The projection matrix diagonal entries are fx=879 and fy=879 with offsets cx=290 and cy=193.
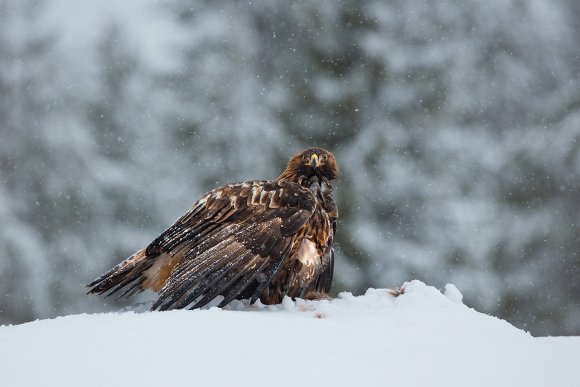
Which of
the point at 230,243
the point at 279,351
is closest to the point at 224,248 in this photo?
the point at 230,243

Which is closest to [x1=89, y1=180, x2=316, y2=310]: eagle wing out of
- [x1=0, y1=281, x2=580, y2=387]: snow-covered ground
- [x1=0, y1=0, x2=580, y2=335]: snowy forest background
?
[x1=0, y1=281, x2=580, y2=387]: snow-covered ground

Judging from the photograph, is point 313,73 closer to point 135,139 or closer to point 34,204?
point 135,139

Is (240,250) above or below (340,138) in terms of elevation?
below

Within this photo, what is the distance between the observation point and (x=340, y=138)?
33.7 feet

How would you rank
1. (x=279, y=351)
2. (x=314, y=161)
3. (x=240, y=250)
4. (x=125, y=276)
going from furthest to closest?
(x=314, y=161), (x=125, y=276), (x=240, y=250), (x=279, y=351)

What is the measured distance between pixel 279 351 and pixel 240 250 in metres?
1.43

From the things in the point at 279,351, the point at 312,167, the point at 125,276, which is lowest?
the point at 279,351

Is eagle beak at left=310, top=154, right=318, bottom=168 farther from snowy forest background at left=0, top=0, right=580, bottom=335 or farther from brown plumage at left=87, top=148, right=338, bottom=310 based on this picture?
snowy forest background at left=0, top=0, right=580, bottom=335

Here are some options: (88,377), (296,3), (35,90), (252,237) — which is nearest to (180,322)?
(88,377)

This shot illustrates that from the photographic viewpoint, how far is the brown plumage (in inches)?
175

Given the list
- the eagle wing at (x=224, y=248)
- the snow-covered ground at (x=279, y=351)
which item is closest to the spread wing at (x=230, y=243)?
the eagle wing at (x=224, y=248)

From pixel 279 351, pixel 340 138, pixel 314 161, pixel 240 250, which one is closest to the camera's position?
pixel 279 351

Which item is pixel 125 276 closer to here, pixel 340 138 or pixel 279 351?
pixel 279 351

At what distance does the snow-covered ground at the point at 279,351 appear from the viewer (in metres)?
2.88
